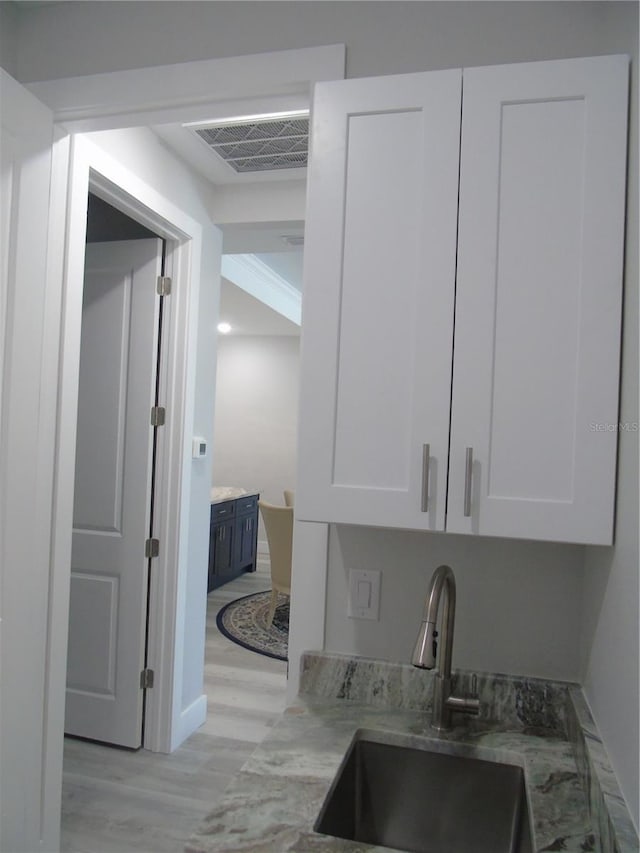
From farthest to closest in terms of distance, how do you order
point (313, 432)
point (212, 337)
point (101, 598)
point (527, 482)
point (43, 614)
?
point (212, 337) < point (101, 598) < point (43, 614) < point (313, 432) < point (527, 482)

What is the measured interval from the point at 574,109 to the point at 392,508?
838 mm

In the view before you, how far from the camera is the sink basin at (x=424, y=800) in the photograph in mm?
1186

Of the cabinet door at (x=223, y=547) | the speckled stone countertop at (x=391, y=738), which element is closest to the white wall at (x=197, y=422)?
the speckled stone countertop at (x=391, y=738)

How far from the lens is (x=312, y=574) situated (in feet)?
4.95

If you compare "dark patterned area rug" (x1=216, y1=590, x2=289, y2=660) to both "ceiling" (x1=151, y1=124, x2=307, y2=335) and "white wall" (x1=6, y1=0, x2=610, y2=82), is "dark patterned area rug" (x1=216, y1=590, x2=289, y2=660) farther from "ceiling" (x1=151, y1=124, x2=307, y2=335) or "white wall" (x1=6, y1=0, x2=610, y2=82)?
"white wall" (x1=6, y1=0, x2=610, y2=82)

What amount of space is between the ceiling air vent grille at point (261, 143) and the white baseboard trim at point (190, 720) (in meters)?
2.56

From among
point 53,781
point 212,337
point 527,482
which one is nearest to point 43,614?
point 53,781

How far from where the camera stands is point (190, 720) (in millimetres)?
2961

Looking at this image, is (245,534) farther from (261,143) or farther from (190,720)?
(261,143)

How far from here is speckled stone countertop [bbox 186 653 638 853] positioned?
93 cm

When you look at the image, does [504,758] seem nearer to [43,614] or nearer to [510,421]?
[510,421]

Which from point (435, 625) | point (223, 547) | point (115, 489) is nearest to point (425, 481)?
point (435, 625)

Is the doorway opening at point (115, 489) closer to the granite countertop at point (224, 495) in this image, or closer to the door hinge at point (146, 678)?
the door hinge at point (146, 678)

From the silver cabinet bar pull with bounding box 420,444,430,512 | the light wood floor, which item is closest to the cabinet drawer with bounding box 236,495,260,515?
the light wood floor
